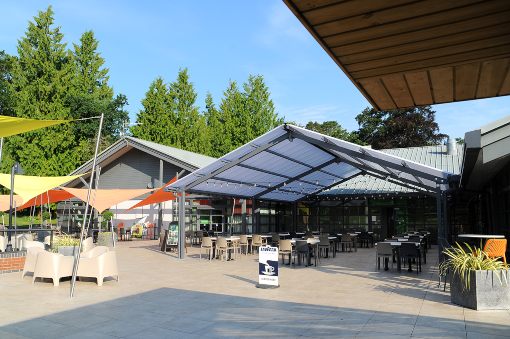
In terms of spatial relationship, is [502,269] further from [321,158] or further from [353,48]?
[321,158]

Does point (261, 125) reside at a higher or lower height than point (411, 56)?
higher

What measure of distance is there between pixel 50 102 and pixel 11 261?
28.8m

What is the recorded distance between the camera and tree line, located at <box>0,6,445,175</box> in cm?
3569

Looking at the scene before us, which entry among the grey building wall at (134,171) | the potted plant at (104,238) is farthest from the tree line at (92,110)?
the potted plant at (104,238)

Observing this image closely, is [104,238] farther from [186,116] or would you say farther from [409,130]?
[409,130]

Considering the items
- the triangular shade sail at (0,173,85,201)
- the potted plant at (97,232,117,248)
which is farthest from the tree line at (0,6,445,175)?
the triangular shade sail at (0,173,85,201)

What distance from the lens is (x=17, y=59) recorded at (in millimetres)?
38625

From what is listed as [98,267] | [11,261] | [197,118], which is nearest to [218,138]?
[197,118]

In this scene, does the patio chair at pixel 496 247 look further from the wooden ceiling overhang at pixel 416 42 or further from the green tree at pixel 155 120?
the green tree at pixel 155 120

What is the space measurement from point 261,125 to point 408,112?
59.4 ft

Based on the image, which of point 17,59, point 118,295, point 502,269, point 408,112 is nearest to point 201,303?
point 118,295

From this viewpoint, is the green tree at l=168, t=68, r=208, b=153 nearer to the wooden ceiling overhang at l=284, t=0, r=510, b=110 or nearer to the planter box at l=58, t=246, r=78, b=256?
the planter box at l=58, t=246, r=78, b=256

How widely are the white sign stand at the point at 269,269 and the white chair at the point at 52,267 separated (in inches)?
172

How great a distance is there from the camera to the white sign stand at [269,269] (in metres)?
9.16
